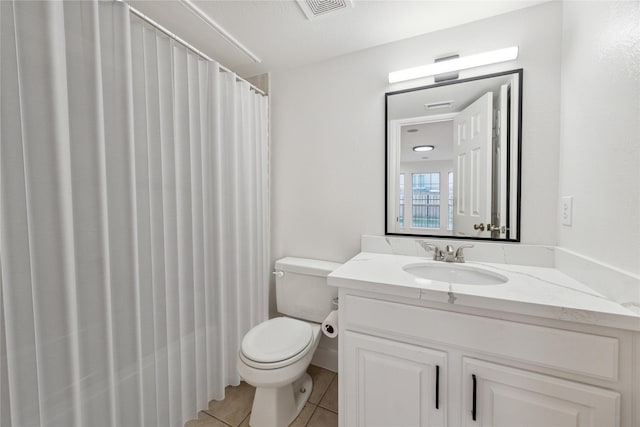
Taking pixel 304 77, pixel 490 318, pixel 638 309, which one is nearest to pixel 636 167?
pixel 638 309

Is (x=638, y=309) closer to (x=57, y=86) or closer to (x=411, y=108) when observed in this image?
(x=411, y=108)

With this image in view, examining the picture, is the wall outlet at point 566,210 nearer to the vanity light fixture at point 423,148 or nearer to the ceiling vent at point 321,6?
the vanity light fixture at point 423,148

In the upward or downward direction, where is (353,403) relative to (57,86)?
downward

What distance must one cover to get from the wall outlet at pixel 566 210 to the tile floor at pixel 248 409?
150cm

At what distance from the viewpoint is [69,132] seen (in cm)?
83

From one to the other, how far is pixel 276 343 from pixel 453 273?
1.00 meters

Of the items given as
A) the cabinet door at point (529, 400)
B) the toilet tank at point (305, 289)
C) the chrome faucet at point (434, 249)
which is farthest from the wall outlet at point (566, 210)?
the toilet tank at point (305, 289)

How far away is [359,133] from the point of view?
5.21 ft

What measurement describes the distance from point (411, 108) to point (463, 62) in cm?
32

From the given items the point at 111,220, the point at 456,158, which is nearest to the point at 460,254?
the point at 456,158

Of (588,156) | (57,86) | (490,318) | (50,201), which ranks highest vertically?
(57,86)

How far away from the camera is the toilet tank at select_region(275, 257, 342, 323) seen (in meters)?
1.56

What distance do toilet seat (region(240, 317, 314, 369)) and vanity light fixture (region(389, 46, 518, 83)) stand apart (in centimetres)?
155

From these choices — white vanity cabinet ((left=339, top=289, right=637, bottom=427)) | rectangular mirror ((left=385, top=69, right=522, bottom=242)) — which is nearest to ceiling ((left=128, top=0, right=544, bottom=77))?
rectangular mirror ((left=385, top=69, right=522, bottom=242))
